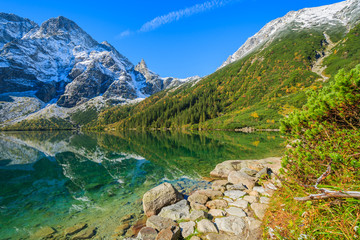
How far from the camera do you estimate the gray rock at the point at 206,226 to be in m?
7.29

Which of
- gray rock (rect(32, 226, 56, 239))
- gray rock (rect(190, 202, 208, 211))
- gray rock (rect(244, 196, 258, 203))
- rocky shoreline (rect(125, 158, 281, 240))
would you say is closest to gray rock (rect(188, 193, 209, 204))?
rocky shoreline (rect(125, 158, 281, 240))

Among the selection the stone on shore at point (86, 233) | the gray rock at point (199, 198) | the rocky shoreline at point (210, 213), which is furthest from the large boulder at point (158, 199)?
the stone on shore at point (86, 233)

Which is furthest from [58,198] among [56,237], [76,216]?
[56,237]

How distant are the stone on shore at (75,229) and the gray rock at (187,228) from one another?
6.66 meters

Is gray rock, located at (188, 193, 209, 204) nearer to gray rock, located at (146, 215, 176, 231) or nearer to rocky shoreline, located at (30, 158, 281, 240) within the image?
rocky shoreline, located at (30, 158, 281, 240)

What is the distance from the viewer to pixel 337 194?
2.32 metres

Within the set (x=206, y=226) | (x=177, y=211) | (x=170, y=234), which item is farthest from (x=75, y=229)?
(x=206, y=226)

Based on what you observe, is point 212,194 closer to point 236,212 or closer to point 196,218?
point 236,212

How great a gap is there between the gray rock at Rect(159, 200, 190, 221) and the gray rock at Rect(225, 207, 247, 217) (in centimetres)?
226

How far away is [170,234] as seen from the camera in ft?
22.8

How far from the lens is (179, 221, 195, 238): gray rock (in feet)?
24.0

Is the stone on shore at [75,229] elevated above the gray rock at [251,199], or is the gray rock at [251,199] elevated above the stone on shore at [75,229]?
the stone on shore at [75,229]

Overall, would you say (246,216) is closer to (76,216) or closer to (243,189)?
(243,189)

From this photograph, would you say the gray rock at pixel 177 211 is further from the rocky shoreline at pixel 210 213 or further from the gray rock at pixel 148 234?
the gray rock at pixel 148 234
